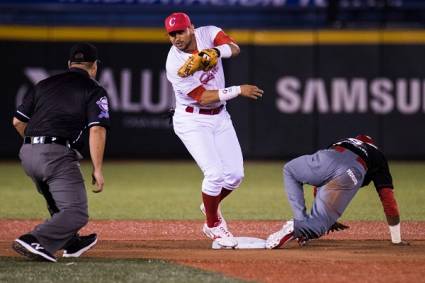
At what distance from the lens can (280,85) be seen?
1592 cm

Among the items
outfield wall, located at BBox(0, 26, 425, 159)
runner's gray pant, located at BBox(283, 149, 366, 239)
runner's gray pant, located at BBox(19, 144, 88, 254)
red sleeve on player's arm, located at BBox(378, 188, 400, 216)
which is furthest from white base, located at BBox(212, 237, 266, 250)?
outfield wall, located at BBox(0, 26, 425, 159)

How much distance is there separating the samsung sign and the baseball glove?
8.78 meters

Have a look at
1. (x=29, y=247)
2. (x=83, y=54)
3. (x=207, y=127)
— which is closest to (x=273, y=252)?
(x=207, y=127)

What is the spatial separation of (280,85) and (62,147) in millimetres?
9693

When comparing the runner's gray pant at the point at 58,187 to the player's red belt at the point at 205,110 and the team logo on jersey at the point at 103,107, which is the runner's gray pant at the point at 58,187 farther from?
the player's red belt at the point at 205,110

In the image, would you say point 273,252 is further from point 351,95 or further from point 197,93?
point 351,95

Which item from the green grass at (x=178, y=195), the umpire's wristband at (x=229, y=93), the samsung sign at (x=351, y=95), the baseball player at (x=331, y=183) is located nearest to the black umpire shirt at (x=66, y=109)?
the umpire's wristband at (x=229, y=93)

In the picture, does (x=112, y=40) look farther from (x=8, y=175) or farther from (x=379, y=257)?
(x=379, y=257)

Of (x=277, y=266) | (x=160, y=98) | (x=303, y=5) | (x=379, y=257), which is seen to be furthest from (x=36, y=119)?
(x=303, y=5)

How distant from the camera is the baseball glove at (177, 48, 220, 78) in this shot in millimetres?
7051

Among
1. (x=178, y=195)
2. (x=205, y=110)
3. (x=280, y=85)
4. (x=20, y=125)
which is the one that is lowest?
(x=178, y=195)

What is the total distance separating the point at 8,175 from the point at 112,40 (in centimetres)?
337

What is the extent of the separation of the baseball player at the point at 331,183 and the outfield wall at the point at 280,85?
27.6 ft

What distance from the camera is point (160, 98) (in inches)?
629
